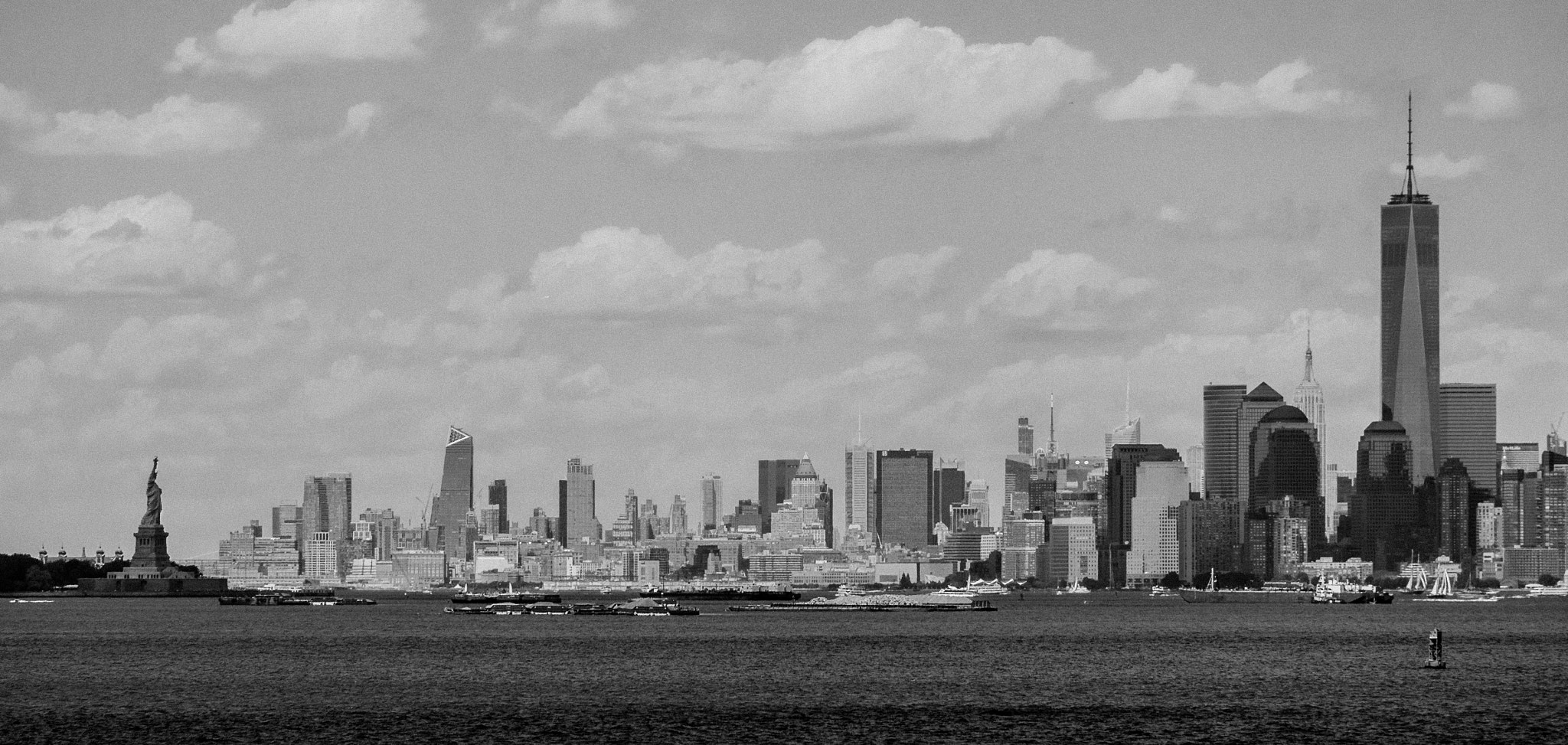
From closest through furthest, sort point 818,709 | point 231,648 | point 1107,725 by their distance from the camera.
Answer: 1. point 1107,725
2. point 818,709
3. point 231,648

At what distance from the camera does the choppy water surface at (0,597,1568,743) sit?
341ft

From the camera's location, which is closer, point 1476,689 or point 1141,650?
point 1476,689

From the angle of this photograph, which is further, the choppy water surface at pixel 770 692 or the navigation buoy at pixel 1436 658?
the navigation buoy at pixel 1436 658

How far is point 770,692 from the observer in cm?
12675

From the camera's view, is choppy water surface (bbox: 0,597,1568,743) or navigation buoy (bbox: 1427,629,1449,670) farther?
navigation buoy (bbox: 1427,629,1449,670)

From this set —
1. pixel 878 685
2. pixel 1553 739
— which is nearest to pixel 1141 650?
pixel 878 685

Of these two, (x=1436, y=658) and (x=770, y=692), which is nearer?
(x=770, y=692)

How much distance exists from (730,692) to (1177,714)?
26119 mm

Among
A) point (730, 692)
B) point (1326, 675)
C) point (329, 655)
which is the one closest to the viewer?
point (730, 692)

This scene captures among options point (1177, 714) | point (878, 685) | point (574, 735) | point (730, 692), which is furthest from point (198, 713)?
point (1177, 714)

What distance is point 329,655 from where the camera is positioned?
6471 inches

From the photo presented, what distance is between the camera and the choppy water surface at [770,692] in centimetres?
10400

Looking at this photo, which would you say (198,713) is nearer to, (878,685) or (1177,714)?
(878,685)

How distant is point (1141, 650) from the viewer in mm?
175500
